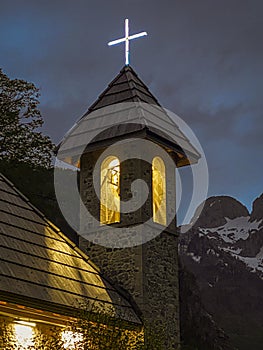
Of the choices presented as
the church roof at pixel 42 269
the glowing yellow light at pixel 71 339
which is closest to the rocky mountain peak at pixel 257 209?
the church roof at pixel 42 269

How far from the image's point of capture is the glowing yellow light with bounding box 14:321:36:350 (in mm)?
11695

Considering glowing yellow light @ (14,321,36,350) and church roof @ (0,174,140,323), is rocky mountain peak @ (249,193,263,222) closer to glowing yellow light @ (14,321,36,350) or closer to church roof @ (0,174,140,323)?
church roof @ (0,174,140,323)

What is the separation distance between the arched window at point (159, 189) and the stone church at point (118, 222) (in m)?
0.02

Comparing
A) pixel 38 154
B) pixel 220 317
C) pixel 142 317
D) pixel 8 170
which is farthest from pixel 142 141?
pixel 220 317

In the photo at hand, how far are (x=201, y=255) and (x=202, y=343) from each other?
2788cm

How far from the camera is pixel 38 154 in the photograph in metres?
26.9

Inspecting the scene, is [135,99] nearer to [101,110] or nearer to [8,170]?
[101,110]

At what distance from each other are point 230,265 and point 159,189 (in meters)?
55.9

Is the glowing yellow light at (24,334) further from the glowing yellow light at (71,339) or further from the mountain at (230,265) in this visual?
the mountain at (230,265)

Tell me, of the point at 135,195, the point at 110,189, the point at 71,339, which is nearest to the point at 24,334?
the point at 71,339

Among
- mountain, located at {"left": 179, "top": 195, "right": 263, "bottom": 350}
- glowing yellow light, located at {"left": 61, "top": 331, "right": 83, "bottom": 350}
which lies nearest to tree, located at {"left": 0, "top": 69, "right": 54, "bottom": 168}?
glowing yellow light, located at {"left": 61, "top": 331, "right": 83, "bottom": 350}

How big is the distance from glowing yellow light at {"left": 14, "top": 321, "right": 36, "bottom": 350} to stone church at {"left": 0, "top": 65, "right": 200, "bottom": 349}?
32 cm

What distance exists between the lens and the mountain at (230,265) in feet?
211

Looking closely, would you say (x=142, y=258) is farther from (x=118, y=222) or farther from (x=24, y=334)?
(x=24, y=334)
